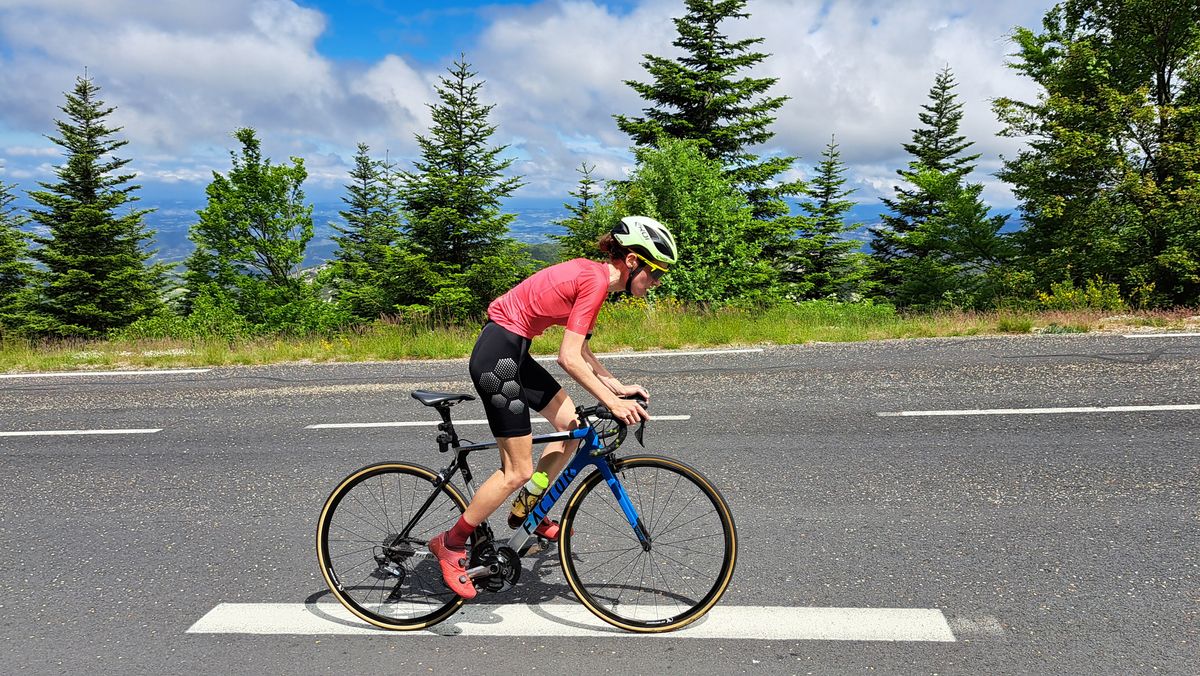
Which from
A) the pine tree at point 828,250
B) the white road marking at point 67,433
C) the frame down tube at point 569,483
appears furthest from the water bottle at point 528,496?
the pine tree at point 828,250

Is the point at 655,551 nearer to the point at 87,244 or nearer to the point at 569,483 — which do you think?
the point at 569,483

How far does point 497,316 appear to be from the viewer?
3.19 meters

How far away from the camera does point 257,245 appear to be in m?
25.1

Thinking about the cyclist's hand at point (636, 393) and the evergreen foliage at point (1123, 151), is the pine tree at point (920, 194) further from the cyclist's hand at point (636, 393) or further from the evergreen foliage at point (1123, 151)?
the cyclist's hand at point (636, 393)

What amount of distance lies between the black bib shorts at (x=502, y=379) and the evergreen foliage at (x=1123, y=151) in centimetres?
2036

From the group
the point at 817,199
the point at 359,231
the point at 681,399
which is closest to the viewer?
the point at 681,399

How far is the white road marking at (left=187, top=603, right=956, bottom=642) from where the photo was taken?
120 inches

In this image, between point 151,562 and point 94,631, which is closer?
point 94,631

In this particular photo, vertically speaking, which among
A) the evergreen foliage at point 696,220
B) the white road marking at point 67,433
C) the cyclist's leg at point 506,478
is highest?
the evergreen foliage at point 696,220

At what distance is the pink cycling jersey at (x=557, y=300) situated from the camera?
2947 mm

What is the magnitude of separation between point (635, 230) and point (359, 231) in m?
50.6

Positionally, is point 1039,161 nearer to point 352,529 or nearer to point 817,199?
point 817,199

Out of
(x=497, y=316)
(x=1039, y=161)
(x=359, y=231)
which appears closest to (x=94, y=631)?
(x=497, y=316)

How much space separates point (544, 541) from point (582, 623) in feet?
1.54
